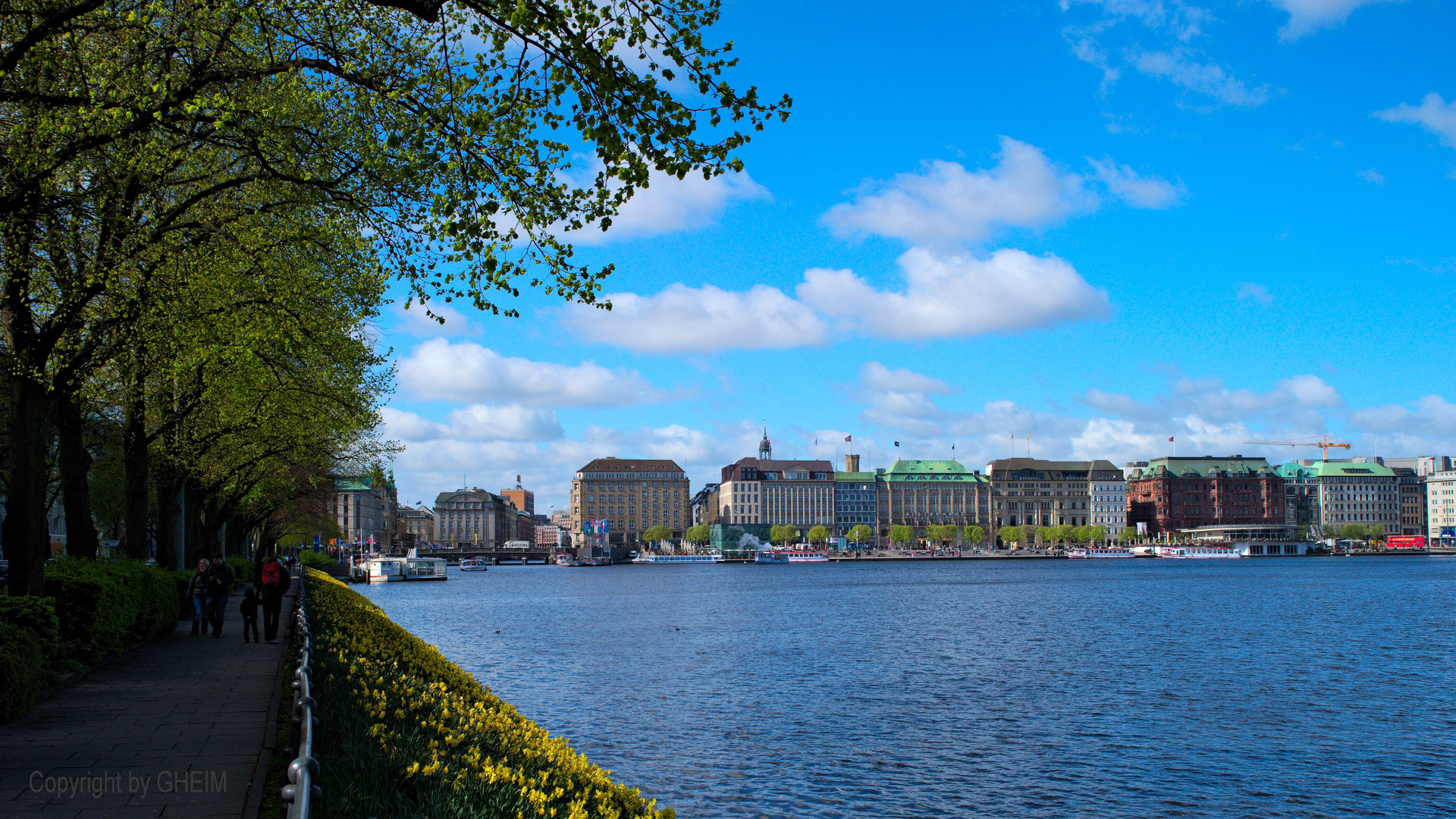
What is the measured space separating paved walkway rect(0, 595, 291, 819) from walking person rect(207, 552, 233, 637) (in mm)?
8631

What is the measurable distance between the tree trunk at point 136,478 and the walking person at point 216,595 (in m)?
2.96

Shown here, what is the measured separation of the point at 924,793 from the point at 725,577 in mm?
132357

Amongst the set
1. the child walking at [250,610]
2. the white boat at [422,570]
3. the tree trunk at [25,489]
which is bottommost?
the white boat at [422,570]

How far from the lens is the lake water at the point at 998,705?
892 inches

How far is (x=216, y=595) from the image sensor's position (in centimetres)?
3328

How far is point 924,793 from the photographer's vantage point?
2252cm

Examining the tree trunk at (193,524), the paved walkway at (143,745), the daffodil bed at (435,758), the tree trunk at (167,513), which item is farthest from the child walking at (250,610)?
the tree trunk at (193,524)

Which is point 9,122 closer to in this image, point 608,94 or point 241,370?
point 241,370

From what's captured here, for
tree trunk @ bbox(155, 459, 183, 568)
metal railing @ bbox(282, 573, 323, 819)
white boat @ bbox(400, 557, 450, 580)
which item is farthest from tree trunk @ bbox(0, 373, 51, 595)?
white boat @ bbox(400, 557, 450, 580)

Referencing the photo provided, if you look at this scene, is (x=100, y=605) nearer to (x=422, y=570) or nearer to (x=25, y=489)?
(x=25, y=489)

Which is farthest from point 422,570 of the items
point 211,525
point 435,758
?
point 435,758

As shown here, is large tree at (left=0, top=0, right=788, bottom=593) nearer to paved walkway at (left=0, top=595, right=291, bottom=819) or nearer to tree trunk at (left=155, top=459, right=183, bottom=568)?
paved walkway at (left=0, top=595, right=291, bottom=819)

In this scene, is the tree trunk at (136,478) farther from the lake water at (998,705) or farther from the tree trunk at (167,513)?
the lake water at (998,705)

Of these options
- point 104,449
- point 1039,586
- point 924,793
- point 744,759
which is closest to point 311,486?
point 104,449
